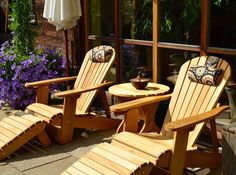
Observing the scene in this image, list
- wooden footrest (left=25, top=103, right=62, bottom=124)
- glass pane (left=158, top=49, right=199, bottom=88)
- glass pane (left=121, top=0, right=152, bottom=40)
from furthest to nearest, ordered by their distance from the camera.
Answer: glass pane (left=121, top=0, right=152, bottom=40) → glass pane (left=158, top=49, right=199, bottom=88) → wooden footrest (left=25, top=103, right=62, bottom=124)

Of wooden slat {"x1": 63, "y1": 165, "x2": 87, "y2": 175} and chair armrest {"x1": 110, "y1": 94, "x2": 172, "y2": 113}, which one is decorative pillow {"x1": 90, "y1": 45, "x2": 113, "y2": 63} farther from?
wooden slat {"x1": 63, "y1": 165, "x2": 87, "y2": 175}

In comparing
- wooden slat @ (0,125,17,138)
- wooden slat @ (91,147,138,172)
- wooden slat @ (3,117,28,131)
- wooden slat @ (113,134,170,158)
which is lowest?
wooden slat @ (0,125,17,138)

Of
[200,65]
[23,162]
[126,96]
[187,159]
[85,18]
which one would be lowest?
[23,162]

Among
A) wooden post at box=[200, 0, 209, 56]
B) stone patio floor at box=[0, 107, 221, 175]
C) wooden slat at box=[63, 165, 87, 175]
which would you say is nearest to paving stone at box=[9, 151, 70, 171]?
stone patio floor at box=[0, 107, 221, 175]

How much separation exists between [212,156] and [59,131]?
1678 millimetres

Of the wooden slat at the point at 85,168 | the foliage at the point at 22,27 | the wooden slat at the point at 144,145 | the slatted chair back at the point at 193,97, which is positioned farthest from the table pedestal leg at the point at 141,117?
the foliage at the point at 22,27

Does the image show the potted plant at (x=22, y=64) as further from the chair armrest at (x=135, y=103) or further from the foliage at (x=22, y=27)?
the chair armrest at (x=135, y=103)

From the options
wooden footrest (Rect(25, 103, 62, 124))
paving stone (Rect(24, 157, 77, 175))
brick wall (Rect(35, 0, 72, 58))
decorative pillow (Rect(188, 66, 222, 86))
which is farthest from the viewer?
brick wall (Rect(35, 0, 72, 58))

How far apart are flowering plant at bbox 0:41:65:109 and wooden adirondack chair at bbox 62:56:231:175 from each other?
215cm

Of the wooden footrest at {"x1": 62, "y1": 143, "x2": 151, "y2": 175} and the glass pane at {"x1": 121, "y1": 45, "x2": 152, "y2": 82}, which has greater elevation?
the glass pane at {"x1": 121, "y1": 45, "x2": 152, "y2": 82}

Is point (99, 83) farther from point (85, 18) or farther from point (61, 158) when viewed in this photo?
point (85, 18)

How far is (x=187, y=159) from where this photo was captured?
318 centimetres

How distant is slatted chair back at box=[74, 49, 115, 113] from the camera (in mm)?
4539

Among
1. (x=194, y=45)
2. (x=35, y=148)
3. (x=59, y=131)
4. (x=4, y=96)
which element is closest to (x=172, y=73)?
(x=194, y=45)
